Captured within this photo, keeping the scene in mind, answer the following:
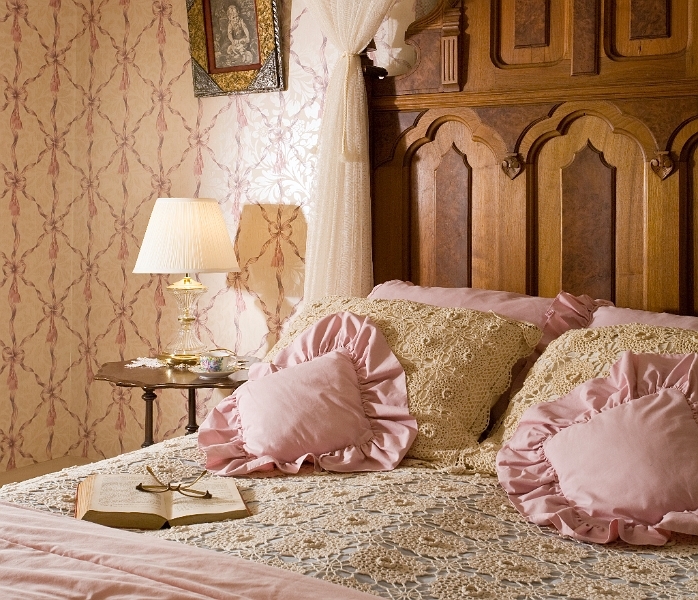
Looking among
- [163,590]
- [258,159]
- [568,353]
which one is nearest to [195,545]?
[163,590]

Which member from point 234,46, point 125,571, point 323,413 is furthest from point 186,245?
point 125,571

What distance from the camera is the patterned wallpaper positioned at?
342 cm

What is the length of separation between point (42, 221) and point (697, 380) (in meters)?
2.91

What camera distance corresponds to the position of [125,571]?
134 cm

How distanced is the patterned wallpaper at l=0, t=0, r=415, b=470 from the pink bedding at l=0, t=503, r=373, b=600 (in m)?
1.97

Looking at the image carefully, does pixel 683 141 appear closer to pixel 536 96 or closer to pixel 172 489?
pixel 536 96

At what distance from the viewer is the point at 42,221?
3.87 metres

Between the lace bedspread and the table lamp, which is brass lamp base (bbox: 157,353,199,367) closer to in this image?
A: the table lamp

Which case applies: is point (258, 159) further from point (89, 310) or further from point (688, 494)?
point (688, 494)

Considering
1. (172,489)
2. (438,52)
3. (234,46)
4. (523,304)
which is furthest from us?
(234,46)

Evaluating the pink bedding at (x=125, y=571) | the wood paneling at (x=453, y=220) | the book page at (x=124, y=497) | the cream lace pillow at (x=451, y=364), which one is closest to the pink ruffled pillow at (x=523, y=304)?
the cream lace pillow at (x=451, y=364)

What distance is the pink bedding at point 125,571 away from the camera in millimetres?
1259

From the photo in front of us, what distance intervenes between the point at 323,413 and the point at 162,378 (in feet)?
3.31

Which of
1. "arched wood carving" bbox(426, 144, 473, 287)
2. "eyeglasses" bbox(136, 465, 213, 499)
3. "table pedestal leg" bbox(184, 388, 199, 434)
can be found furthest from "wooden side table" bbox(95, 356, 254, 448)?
"eyeglasses" bbox(136, 465, 213, 499)
